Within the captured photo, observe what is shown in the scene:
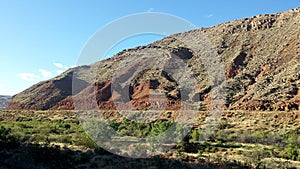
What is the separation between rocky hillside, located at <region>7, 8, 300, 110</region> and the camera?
6256cm

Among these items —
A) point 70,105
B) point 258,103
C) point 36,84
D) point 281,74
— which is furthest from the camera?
point 36,84

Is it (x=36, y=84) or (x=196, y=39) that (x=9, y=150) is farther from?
(x=36, y=84)

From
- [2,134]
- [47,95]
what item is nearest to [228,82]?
[47,95]

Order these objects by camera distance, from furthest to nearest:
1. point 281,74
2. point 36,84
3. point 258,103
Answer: point 36,84
point 281,74
point 258,103

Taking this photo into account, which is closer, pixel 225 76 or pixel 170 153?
pixel 170 153

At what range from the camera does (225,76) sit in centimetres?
7712

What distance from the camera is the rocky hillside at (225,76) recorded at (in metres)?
62.6

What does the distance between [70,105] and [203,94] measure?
107 feet

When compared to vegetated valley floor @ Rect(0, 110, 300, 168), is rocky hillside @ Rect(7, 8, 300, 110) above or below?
above

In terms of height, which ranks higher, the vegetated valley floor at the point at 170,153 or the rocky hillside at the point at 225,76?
the rocky hillside at the point at 225,76

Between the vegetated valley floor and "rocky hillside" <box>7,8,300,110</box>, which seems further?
"rocky hillside" <box>7,8,300,110</box>

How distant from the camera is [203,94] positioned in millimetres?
72250

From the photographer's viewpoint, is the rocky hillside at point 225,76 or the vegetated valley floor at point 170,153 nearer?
the vegetated valley floor at point 170,153

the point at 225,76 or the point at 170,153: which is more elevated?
the point at 225,76
